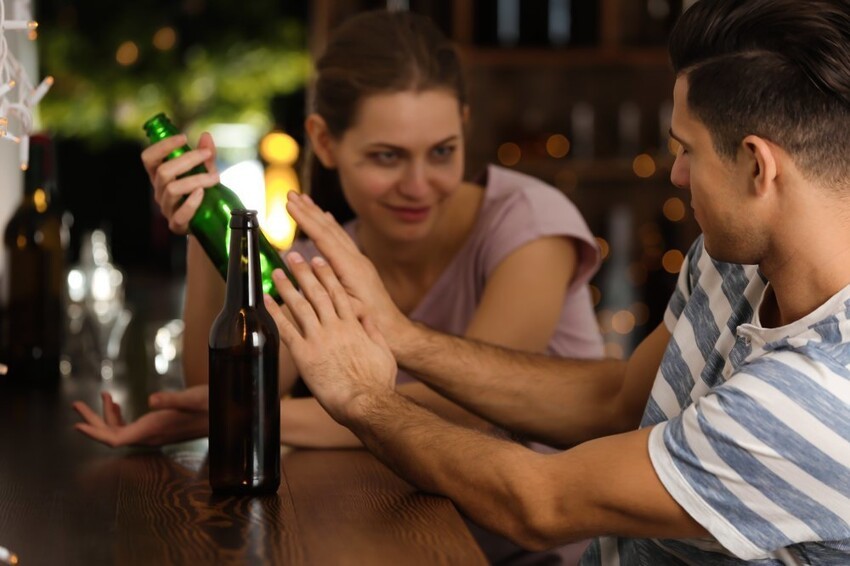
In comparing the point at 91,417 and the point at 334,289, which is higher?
the point at 334,289

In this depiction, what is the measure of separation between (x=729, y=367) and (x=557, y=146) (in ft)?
8.39

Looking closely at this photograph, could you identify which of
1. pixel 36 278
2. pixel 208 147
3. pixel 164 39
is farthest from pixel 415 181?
pixel 164 39

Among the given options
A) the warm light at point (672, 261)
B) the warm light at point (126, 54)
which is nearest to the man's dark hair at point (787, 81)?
the warm light at point (672, 261)

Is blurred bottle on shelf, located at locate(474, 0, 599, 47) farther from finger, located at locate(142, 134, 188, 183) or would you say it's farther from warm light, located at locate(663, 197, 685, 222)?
finger, located at locate(142, 134, 188, 183)

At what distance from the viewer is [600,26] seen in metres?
3.57

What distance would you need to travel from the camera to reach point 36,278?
1909mm

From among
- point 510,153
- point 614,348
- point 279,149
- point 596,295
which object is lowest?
point 614,348

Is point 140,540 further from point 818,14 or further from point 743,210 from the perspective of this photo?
point 818,14

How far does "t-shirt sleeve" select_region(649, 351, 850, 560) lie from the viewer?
1.00m

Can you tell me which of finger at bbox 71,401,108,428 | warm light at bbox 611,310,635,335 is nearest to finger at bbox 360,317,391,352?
finger at bbox 71,401,108,428

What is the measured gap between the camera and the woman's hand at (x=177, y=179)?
1446 millimetres

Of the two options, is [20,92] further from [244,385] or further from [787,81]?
[787,81]

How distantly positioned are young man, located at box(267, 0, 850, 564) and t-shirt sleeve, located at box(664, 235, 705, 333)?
0.09 m

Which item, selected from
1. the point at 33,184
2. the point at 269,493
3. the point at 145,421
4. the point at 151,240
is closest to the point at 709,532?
the point at 269,493
